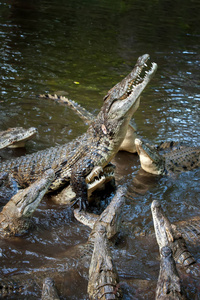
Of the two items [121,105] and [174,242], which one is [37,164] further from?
[174,242]

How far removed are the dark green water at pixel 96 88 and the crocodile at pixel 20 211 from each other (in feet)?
0.43

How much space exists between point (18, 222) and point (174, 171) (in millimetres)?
2713

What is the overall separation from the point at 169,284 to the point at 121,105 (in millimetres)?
2274

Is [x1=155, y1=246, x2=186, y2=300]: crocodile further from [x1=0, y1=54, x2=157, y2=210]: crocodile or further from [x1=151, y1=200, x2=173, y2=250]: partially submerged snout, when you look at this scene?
[x1=0, y1=54, x2=157, y2=210]: crocodile

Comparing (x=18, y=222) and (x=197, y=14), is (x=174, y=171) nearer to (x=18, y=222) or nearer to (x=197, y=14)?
(x=18, y=222)

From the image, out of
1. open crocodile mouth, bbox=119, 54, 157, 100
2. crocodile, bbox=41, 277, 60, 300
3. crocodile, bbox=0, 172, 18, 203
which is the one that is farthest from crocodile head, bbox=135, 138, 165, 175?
crocodile, bbox=41, 277, 60, 300

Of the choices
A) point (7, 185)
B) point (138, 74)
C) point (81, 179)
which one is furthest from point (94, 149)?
point (7, 185)

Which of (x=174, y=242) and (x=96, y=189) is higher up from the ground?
(x=174, y=242)

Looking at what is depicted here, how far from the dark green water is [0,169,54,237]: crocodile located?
13 cm

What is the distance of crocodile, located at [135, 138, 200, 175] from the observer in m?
5.34

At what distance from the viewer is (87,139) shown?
4.69 metres

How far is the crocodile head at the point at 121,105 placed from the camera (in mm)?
4465

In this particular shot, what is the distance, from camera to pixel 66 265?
350 centimetres

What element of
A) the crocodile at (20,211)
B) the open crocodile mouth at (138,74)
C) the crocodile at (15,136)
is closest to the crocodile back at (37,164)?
the crocodile at (20,211)
